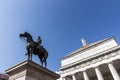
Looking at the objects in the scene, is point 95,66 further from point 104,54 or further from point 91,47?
point 91,47

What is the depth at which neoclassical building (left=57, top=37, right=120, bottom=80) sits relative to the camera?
24.1 meters

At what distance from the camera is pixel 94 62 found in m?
25.2

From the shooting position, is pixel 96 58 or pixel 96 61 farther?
pixel 96 58

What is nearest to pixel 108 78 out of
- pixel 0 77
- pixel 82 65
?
pixel 82 65

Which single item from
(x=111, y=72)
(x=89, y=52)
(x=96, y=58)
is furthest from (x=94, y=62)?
(x=89, y=52)

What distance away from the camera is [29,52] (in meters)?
5.98

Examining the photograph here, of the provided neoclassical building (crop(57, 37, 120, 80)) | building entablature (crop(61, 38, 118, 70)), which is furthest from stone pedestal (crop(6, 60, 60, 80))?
building entablature (crop(61, 38, 118, 70))

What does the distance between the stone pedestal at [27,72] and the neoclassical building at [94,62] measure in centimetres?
1910

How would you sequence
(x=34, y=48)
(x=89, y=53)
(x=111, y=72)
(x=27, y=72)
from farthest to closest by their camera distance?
(x=89, y=53) → (x=111, y=72) → (x=34, y=48) → (x=27, y=72)

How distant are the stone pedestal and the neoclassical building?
19.1m

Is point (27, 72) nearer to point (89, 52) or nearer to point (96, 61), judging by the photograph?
point (96, 61)

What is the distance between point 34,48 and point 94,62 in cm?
2050

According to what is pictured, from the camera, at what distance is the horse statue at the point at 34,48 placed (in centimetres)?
598

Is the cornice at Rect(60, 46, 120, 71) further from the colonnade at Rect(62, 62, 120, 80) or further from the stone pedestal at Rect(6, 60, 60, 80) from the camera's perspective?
the stone pedestal at Rect(6, 60, 60, 80)
